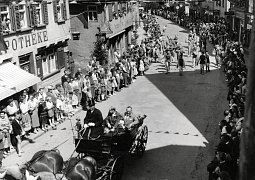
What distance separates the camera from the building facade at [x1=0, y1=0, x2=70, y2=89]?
1789cm

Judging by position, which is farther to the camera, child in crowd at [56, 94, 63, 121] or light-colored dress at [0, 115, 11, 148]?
child in crowd at [56, 94, 63, 121]

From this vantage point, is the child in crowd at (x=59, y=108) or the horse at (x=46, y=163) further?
the child in crowd at (x=59, y=108)

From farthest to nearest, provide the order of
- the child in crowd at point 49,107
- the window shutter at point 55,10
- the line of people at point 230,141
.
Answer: the window shutter at point 55,10 < the child in crowd at point 49,107 < the line of people at point 230,141

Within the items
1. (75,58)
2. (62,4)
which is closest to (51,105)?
(62,4)

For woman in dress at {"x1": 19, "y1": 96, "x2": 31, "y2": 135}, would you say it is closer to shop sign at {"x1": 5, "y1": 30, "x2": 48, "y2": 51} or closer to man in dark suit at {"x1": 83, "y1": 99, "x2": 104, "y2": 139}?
man in dark suit at {"x1": 83, "y1": 99, "x2": 104, "y2": 139}

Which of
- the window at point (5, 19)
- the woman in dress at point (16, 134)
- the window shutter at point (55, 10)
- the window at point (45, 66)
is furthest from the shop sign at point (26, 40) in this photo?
the woman in dress at point (16, 134)

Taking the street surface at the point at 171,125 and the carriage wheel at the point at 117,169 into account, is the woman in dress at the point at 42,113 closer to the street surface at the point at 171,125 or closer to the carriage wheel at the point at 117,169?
the street surface at the point at 171,125

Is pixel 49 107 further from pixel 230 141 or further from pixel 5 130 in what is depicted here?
pixel 230 141

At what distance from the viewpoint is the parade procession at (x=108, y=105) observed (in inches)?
367

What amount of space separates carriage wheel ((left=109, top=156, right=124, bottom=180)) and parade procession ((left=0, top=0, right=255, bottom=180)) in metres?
0.05

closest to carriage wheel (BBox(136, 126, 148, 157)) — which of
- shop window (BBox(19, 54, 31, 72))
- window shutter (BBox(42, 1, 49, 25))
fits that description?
shop window (BBox(19, 54, 31, 72))

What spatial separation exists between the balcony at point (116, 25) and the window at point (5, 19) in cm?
968

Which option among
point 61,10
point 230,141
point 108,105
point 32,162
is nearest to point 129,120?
point 230,141

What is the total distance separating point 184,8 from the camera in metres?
72.0
